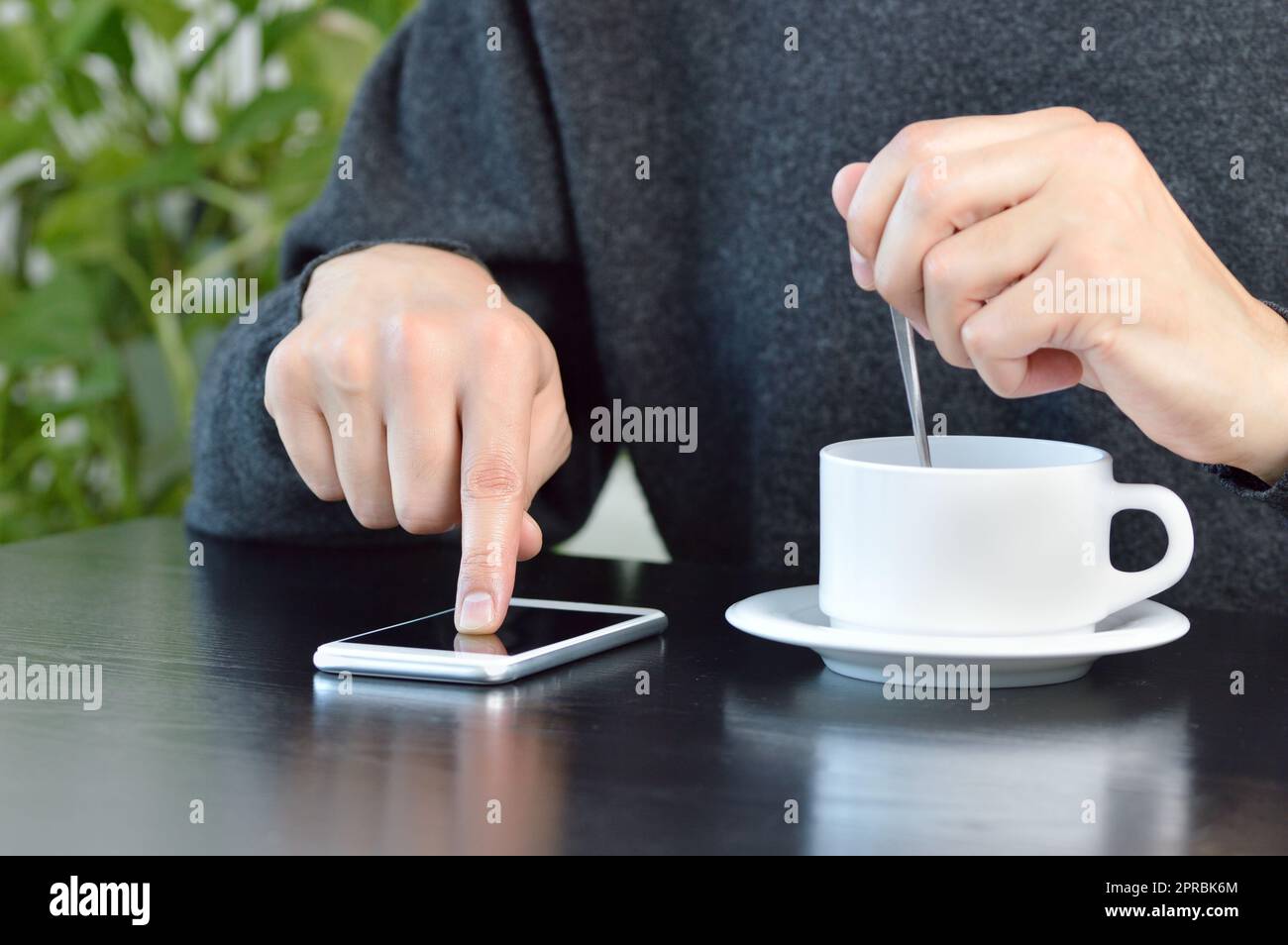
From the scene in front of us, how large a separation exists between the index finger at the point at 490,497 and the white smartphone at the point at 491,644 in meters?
0.01

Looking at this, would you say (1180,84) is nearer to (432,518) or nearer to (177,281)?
(432,518)

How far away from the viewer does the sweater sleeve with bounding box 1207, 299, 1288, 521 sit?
0.66m

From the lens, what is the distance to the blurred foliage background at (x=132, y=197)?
A: 1767mm

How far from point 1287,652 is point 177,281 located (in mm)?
1655

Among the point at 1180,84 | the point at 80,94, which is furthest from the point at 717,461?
the point at 80,94

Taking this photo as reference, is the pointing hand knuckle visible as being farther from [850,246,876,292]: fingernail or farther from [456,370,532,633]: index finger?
[850,246,876,292]: fingernail

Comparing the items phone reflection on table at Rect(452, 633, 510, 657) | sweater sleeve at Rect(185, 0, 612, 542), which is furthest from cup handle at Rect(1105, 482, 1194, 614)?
sweater sleeve at Rect(185, 0, 612, 542)

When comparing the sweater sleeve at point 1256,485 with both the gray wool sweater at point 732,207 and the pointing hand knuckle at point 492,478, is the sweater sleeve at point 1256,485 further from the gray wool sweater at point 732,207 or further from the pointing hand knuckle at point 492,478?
the pointing hand knuckle at point 492,478

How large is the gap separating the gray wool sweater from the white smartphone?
1.01 feet

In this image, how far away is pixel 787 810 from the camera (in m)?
0.38

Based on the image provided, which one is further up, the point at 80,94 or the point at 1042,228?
the point at 80,94

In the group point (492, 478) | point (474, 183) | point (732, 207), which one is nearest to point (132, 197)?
point (474, 183)

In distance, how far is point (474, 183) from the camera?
1.07 m

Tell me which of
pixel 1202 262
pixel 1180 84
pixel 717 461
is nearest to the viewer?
pixel 1202 262
